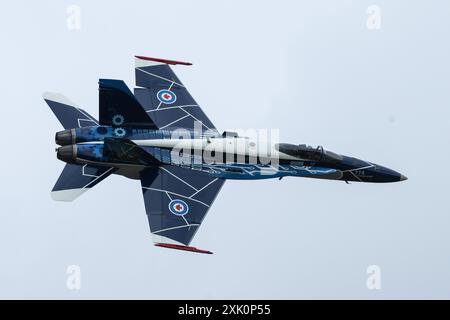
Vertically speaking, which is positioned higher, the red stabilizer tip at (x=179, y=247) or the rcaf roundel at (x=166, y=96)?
the rcaf roundel at (x=166, y=96)

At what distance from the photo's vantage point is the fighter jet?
44031mm

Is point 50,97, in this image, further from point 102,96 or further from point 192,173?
point 192,173

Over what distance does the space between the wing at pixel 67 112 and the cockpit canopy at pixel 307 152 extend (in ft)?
25.2

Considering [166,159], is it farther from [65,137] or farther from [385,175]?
[385,175]

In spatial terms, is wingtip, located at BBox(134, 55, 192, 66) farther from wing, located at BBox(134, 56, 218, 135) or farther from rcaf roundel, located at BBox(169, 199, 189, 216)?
rcaf roundel, located at BBox(169, 199, 189, 216)

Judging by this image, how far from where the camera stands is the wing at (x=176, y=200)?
4306 cm

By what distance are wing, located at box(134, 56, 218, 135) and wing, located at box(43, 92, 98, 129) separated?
106 inches

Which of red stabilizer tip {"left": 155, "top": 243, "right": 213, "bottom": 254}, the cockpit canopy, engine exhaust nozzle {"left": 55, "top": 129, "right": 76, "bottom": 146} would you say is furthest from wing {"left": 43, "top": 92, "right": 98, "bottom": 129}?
the cockpit canopy

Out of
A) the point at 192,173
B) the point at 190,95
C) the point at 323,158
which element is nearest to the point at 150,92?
the point at 190,95

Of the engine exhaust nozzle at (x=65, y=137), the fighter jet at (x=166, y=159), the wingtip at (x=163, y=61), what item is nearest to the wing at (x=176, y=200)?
the fighter jet at (x=166, y=159)

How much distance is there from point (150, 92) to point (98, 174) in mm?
4897

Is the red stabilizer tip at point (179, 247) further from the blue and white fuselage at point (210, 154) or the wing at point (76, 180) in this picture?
the wing at point (76, 180)

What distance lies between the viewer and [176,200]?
144ft

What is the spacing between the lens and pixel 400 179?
154ft
